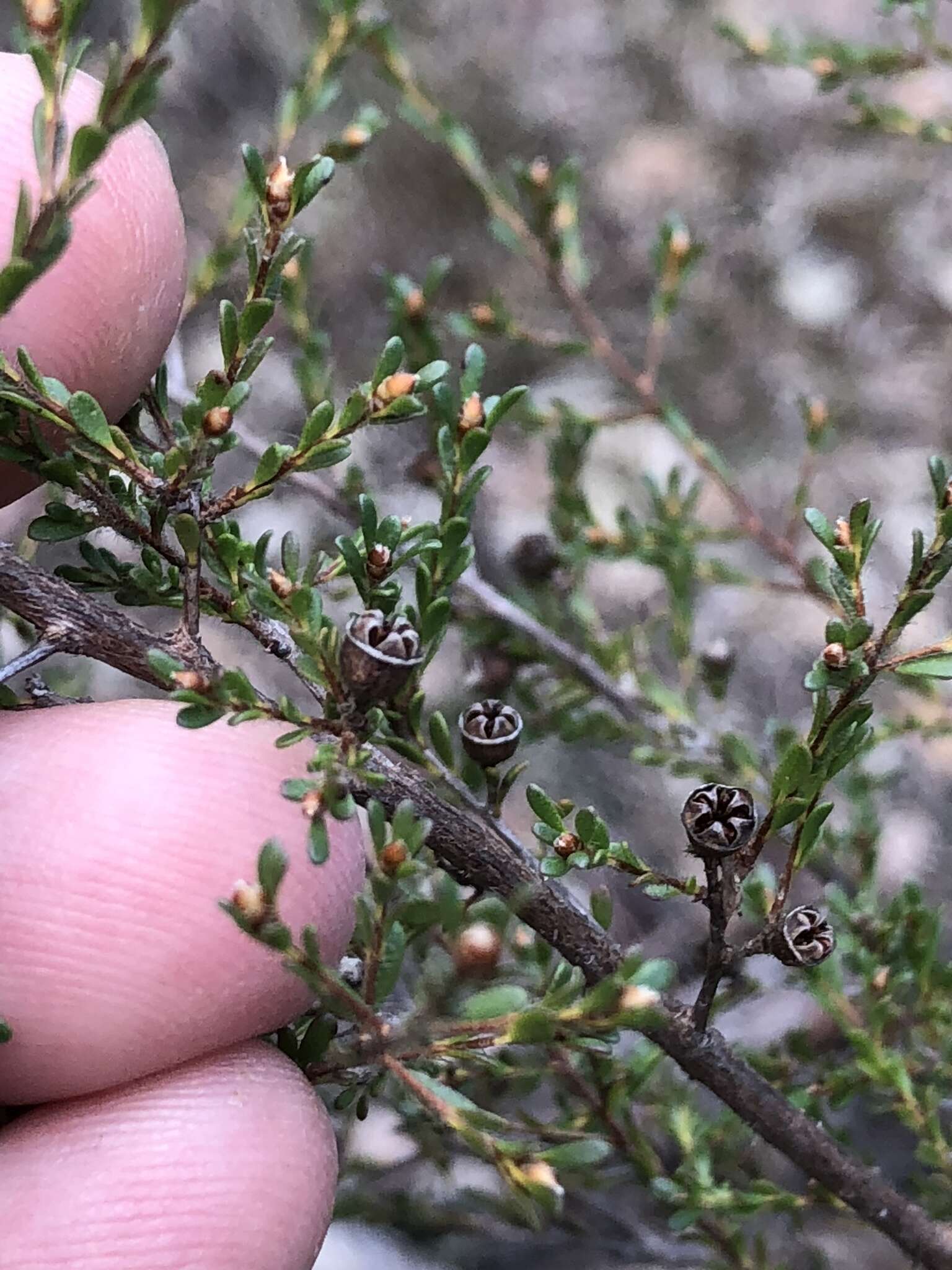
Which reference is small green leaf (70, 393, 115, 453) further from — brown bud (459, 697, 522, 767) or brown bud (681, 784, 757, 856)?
brown bud (681, 784, 757, 856)

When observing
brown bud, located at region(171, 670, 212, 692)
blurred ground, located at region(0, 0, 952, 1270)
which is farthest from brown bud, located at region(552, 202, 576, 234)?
blurred ground, located at region(0, 0, 952, 1270)

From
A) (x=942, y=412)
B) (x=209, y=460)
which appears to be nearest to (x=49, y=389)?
(x=209, y=460)

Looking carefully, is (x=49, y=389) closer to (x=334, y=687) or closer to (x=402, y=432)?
(x=334, y=687)

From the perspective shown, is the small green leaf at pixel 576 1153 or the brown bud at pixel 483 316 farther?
the brown bud at pixel 483 316

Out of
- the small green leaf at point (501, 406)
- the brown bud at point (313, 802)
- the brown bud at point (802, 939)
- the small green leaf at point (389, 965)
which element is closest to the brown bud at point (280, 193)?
the small green leaf at point (501, 406)

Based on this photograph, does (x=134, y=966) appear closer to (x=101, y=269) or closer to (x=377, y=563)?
(x=377, y=563)

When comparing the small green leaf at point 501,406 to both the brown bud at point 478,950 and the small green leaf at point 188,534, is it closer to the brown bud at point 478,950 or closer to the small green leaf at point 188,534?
the small green leaf at point 188,534
